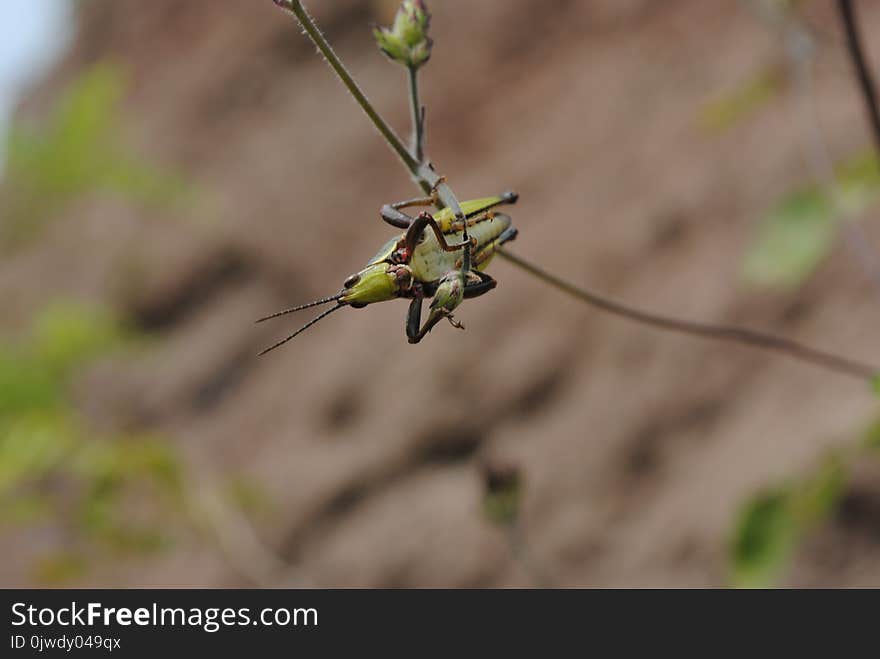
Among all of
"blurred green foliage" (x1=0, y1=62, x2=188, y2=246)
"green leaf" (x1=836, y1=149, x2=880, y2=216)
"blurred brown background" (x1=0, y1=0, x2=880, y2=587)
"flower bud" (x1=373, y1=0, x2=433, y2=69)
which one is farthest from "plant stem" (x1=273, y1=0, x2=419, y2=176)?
"blurred green foliage" (x1=0, y1=62, x2=188, y2=246)

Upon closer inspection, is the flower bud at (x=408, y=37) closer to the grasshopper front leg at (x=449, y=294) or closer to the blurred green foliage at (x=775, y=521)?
the grasshopper front leg at (x=449, y=294)

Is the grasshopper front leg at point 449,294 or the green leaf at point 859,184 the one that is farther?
the green leaf at point 859,184

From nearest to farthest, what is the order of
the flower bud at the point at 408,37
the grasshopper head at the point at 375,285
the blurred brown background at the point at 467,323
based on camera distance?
the grasshopper head at the point at 375,285
the flower bud at the point at 408,37
the blurred brown background at the point at 467,323

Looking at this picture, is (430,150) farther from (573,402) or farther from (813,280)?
(813,280)

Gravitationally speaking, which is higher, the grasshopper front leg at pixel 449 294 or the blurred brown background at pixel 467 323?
the blurred brown background at pixel 467 323

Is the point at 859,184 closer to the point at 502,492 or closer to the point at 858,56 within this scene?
the point at 858,56

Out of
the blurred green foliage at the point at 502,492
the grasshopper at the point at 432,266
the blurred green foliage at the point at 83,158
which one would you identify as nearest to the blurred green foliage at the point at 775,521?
the blurred green foliage at the point at 502,492
